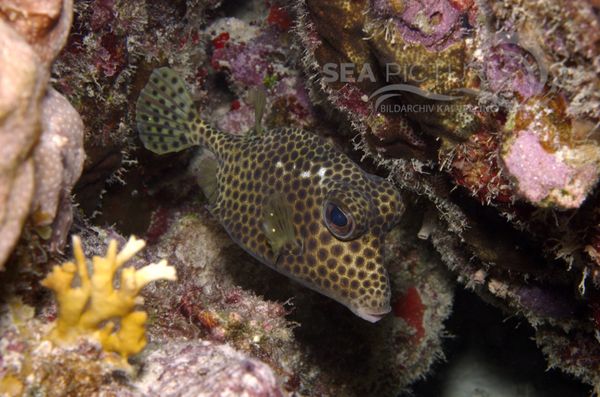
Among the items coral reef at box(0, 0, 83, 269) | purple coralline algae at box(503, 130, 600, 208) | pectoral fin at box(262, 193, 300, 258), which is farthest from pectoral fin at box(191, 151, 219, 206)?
purple coralline algae at box(503, 130, 600, 208)

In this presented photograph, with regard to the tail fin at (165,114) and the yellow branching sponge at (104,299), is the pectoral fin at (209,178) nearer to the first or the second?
the tail fin at (165,114)

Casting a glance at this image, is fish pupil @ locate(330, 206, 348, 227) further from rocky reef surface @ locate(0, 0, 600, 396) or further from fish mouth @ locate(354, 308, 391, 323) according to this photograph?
rocky reef surface @ locate(0, 0, 600, 396)

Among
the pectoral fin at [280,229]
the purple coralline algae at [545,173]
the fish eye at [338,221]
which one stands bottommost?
the pectoral fin at [280,229]

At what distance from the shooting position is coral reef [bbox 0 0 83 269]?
2012 mm

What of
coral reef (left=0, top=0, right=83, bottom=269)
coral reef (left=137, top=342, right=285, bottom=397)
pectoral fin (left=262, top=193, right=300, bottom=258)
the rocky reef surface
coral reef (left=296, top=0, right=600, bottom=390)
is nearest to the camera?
coral reef (left=0, top=0, right=83, bottom=269)

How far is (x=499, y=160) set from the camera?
3160 mm

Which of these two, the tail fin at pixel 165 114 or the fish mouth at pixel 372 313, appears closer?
the fish mouth at pixel 372 313

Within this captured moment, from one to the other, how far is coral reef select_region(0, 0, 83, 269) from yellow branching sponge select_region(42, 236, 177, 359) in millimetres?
311

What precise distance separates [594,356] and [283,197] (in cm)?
355

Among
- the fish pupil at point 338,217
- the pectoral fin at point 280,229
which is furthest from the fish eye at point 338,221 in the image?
the pectoral fin at point 280,229

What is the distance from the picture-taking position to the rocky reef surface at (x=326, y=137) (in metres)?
2.47

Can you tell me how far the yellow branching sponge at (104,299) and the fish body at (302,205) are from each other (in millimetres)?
1603

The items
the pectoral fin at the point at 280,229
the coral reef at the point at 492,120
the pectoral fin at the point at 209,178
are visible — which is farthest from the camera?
the pectoral fin at the point at 209,178

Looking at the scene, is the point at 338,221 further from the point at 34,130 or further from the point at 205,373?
the point at 34,130
